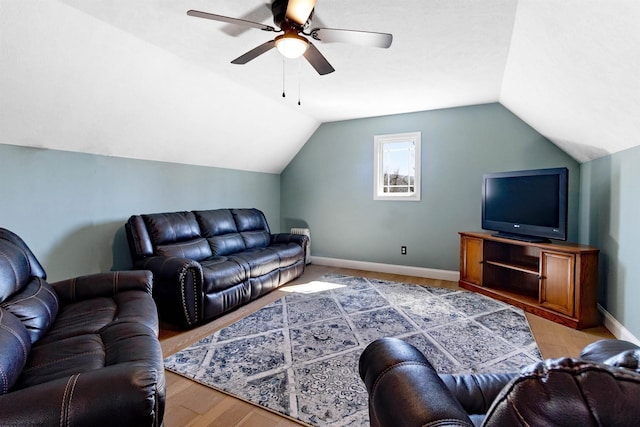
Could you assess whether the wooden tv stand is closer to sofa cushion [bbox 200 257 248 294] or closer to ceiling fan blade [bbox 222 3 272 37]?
sofa cushion [bbox 200 257 248 294]

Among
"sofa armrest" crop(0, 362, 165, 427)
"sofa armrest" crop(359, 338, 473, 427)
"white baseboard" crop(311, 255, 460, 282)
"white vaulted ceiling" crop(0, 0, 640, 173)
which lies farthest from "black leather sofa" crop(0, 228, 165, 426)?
"white baseboard" crop(311, 255, 460, 282)

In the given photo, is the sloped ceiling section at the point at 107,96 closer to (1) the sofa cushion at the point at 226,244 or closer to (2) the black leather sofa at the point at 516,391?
(1) the sofa cushion at the point at 226,244

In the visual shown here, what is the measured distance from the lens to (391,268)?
4.87 m

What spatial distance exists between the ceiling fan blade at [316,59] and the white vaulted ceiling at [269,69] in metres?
0.27

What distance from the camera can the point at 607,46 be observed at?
1.79 m

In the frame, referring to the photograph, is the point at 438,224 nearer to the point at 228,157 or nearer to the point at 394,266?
the point at 394,266

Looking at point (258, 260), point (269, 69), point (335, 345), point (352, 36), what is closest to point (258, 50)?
point (352, 36)

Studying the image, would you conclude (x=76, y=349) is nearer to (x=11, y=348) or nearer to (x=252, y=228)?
(x=11, y=348)

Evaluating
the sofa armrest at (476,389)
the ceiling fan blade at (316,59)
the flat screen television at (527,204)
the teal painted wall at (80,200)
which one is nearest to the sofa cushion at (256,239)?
the teal painted wall at (80,200)

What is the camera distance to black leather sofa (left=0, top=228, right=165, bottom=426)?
0.94 meters

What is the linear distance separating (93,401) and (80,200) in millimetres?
2673

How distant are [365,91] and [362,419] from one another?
134 inches

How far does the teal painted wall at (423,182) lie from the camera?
407cm

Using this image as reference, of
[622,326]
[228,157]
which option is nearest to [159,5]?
[228,157]
